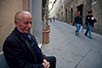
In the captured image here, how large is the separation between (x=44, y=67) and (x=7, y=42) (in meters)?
0.60

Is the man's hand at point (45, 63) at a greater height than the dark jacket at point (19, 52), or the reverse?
the dark jacket at point (19, 52)

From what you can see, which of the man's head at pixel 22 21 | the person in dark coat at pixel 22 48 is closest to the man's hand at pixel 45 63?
the person in dark coat at pixel 22 48

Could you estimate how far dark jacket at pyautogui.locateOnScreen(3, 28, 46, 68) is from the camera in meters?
3.41

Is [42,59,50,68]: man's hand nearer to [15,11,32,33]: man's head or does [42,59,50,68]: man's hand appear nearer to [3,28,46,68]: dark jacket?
[3,28,46,68]: dark jacket

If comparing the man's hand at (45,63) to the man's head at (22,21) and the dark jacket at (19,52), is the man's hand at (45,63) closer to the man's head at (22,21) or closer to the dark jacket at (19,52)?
the dark jacket at (19,52)

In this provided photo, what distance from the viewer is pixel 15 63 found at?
342cm

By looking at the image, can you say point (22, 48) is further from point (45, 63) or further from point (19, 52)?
point (45, 63)

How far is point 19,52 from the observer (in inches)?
136

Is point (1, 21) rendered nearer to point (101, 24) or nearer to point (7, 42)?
point (7, 42)

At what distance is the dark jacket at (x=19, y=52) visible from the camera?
341 cm

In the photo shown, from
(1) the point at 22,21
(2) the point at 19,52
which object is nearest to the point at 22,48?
(2) the point at 19,52

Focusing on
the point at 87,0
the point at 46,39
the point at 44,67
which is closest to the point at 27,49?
the point at 44,67

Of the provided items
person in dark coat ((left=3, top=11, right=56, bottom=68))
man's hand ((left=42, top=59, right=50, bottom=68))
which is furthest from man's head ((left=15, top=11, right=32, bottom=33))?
man's hand ((left=42, top=59, right=50, bottom=68))

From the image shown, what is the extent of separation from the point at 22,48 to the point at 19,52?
0.25 feet
